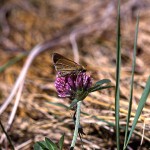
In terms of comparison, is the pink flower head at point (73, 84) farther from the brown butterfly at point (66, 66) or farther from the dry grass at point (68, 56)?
the dry grass at point (68, 56)

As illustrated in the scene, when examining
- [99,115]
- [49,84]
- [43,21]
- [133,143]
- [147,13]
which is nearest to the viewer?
[133,143]

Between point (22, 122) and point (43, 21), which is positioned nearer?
point (22, 122)

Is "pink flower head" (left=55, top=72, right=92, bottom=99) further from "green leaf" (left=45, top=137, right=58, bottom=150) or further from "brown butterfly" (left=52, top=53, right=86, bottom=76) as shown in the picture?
"green leaf" (left=45, top=137, right=58, bottom=150)

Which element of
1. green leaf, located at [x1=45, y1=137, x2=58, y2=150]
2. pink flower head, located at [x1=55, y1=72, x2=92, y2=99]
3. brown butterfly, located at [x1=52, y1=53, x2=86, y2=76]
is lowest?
green leaf, located at [x1=45, y1=137, x2=58, y2=150]

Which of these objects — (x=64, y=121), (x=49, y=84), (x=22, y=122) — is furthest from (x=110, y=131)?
(x=49, y=84)

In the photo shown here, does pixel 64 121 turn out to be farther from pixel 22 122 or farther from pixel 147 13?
pixel 147 13

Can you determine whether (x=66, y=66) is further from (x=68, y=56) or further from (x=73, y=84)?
(x=68, y=56)

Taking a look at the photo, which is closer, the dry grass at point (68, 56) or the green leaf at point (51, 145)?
the green leaf at point (51, 145)

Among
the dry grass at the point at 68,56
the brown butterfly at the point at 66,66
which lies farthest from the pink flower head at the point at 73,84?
the dry grass at the point at 68,56

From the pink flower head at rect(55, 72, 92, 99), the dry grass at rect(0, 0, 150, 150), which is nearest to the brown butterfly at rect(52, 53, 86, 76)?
the pink flower head at rect(55, 72, 92, 99)

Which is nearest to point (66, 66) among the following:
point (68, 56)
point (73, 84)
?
point (73, 84)

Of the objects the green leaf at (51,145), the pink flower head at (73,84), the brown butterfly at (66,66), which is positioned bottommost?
the green leaf at (51,145)
